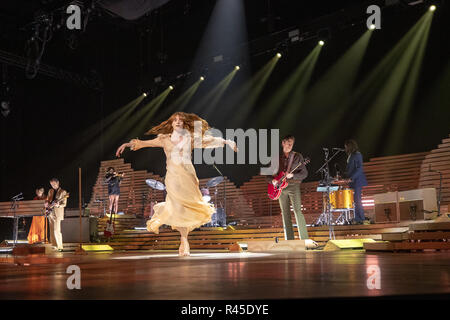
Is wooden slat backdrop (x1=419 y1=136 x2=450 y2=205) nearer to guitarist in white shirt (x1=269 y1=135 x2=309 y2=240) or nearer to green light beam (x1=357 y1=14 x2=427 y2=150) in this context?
green light beam (x1=357 y1=14 x2=427 y2=150)

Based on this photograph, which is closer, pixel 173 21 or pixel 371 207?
pixel 371 207

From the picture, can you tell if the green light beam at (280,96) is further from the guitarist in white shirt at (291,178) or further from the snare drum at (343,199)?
the guitarist in white shirt at (291,178)

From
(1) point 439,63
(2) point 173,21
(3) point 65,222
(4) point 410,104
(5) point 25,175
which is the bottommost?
(3) point 65,222

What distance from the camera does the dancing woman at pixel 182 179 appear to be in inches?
249

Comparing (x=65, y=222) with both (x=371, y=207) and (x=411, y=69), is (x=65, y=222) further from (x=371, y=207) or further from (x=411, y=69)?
(x=411, y=69)

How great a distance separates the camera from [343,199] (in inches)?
395

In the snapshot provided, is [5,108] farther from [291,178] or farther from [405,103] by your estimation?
[405,103]

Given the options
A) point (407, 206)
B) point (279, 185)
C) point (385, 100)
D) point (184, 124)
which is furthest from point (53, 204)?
point (385, 100)

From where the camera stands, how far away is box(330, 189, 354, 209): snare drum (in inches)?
393

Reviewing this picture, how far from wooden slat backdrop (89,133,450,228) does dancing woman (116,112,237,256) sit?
726 centimetres

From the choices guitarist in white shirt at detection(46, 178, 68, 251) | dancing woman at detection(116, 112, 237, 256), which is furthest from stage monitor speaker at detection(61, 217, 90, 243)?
dancing woman at detection(116, 112, 237, 256)

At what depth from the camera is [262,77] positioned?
56.2 ft

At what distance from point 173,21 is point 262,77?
4.00 metres

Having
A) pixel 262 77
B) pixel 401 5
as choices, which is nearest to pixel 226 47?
pixel 262 77
